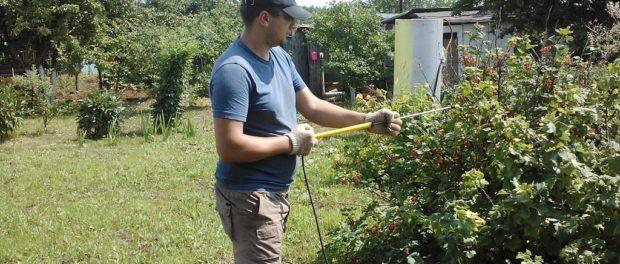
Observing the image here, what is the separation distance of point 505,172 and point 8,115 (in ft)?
31.9

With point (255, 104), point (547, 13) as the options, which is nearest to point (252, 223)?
point (255, 104)

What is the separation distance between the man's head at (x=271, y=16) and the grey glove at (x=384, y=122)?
2.27 ft

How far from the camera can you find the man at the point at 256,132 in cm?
229

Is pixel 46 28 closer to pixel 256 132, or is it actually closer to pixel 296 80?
pixel 296 80

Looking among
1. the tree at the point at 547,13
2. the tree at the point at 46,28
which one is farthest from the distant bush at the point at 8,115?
the tree at the point at 547,13

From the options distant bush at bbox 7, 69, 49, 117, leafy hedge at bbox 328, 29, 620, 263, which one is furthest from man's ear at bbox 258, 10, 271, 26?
distant bush at bbox 7, 69, 49, 117

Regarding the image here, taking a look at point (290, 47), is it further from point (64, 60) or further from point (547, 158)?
point (547, 158)

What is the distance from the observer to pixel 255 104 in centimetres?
239

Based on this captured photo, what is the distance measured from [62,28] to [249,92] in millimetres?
14459

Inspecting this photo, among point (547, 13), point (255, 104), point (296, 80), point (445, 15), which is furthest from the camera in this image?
point (445, 15)

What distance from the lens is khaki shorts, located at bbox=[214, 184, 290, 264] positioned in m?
2.46

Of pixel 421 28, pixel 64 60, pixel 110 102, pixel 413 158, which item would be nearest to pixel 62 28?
pixel 64 60

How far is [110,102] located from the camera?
10.5 metres

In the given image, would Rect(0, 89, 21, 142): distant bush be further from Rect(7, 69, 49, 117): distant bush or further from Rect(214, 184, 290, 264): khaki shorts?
Rect(214, 184, 290, 264): khaki shorts
